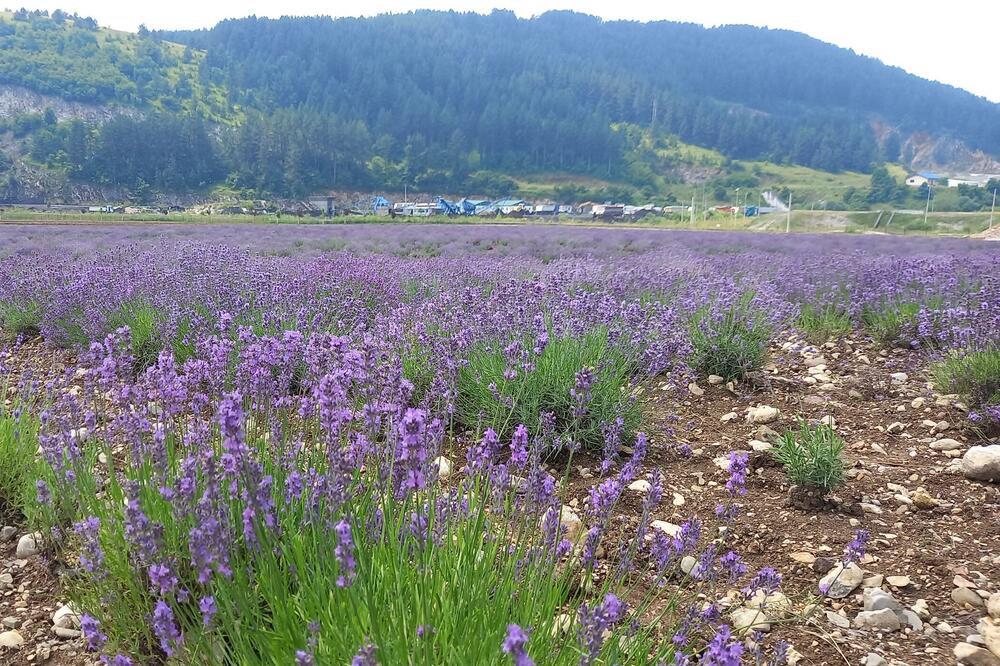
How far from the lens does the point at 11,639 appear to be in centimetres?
193

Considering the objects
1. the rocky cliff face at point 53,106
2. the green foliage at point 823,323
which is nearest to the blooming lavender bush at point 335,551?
the green foliage at point 823,323

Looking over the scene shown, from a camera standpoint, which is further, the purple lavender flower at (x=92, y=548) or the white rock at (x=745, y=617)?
the white rock at (x=745, y=617)

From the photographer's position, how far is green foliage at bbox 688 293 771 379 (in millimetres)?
4668

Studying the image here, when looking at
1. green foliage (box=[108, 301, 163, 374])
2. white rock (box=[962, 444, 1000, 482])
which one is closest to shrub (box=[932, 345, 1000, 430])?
white rock (box=[962, 444, 1000, 482])

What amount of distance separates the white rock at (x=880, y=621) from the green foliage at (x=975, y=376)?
88.3 inches

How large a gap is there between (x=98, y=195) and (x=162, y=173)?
8218 mm

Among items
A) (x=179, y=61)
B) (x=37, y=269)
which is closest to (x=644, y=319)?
(x=37, y=269)

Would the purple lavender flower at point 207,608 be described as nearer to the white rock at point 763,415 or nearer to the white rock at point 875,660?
the white rock at point 875,660

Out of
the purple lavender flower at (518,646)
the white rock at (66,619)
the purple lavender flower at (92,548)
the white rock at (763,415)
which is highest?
the purple lavender flower at (518,646)

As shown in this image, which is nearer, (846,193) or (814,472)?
(814,472)

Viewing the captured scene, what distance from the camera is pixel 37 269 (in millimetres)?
6914

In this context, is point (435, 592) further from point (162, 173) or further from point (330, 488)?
point (162, 173)

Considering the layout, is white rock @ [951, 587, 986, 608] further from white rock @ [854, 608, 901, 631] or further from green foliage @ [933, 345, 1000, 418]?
green foliage @ [933, 345, 1000, 418]

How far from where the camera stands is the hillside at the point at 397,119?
77312mm
